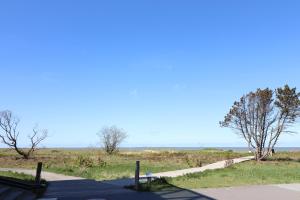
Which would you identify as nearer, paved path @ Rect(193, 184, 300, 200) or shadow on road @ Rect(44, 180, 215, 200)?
paved path @ Rect(193, 184, 300, 200)

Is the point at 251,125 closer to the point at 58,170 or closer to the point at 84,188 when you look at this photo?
the point at 58,170

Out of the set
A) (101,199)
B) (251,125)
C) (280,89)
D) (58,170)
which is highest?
(280,89)

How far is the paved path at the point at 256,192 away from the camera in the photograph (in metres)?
15.4

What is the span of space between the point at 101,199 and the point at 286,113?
28.6 m

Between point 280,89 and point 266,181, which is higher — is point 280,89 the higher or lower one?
the higher one

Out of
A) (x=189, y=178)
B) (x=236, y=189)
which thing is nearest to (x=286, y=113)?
(x=189, y=178)

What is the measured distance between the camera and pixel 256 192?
16.9 m

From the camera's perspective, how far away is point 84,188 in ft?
62.6

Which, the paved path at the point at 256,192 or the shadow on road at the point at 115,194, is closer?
the paved path at the point at 256,192

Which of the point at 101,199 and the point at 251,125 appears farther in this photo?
the point at 251,125

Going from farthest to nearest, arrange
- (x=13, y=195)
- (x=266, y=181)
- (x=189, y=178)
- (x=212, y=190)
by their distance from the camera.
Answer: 1. (x=189, y=178)
2. (x=266, y=181)
3. (x=212, y=190)
4. (x=13, y=195)

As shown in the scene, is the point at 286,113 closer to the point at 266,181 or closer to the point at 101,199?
the point at 266,181

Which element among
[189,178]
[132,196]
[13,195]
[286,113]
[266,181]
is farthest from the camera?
[286,113]

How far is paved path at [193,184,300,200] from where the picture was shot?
607 inches
